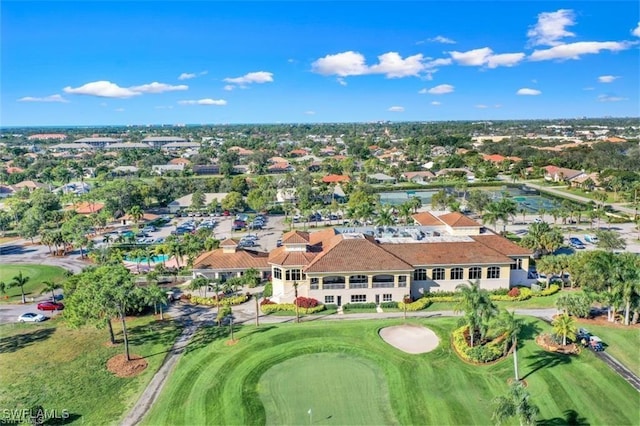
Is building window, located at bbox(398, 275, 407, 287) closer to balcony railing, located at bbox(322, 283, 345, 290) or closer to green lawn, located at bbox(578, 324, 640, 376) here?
balcony railing, located at bbox(322, 283, 345, 290)

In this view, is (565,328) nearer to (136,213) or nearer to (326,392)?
(326,392)

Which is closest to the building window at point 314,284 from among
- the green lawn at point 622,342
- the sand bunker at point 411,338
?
the sand bunker at point 411,338

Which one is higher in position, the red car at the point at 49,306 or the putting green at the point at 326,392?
the red car at the point at 49,306

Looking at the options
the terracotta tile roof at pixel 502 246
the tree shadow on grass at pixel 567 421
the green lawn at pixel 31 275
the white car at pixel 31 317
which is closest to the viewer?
the tree shadow on grass at pixel 567 421

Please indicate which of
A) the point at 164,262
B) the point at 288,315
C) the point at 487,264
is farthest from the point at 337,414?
the point at 164,262

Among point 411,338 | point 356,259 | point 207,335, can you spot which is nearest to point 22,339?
point 207,335

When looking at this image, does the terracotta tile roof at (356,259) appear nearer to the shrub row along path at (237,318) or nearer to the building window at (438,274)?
the building window at (438,274)

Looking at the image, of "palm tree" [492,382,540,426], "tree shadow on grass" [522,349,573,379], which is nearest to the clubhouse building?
"tree shadow on grass" [522,349,573,379]
